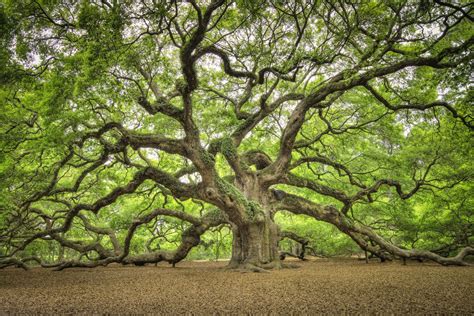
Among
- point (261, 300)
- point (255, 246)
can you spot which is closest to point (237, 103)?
point (255, 246)

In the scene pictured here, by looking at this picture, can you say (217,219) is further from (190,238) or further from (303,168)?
(303,168)

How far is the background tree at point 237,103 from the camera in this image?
5562 millimetres

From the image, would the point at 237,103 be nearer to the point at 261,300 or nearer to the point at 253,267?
the point at 253,267

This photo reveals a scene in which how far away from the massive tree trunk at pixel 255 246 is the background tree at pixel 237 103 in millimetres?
44

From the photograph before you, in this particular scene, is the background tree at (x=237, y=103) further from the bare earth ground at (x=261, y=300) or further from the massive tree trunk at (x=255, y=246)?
the bare earth ground at (x=261, y=300)

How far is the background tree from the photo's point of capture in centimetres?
556

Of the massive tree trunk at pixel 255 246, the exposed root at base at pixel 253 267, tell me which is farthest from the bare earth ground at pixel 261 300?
the massive tree trunk at pixel 255 246

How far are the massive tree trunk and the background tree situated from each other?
44 mm

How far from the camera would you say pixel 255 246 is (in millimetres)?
8086

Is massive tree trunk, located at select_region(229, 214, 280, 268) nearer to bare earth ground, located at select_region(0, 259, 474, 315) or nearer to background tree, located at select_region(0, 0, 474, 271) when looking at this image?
background tree, located at select_region(0, 0, 474, 271)

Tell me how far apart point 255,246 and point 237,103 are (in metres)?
5.02

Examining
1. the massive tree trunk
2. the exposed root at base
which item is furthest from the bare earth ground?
the massive tree trunk

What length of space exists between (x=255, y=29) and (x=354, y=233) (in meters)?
7.60

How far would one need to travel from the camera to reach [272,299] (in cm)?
360
